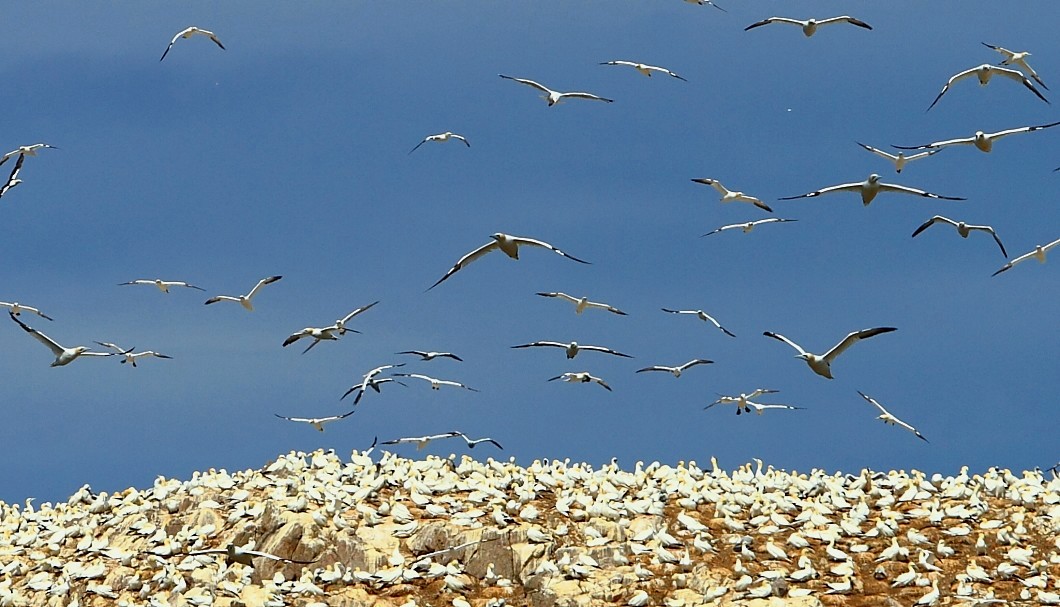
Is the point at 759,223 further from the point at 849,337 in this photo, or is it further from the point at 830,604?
the point at 830,604

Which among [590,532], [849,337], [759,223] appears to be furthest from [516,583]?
[759,223]

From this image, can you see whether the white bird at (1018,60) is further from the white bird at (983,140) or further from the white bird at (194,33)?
the white bird at (194,33)

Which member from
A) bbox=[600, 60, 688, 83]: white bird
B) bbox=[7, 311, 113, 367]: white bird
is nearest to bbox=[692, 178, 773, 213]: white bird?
bbox=[600, 60, 688, 83]: white bird

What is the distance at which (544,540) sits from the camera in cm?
2755

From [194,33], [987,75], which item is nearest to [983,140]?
[987,75]

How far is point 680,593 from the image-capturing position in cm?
2591

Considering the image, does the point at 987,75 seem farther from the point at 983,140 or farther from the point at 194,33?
the point at 194,33

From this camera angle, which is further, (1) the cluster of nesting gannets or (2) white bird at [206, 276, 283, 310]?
(2) white bird at [206, 276, 283, 310]

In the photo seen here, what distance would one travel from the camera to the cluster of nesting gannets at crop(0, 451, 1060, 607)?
86.9ft

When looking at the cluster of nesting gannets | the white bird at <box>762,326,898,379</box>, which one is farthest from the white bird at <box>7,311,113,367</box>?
the white bird at <box>762,326,898,379</box>

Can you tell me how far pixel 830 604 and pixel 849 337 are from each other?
5574mm

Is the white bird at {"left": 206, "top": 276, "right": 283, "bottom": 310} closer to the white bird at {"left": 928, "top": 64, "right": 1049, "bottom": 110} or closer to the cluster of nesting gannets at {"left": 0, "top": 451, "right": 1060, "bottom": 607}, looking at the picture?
the cluster of nesting gannets at {"left": 0, "top": 451, "right": 1060, "bottom": 607}

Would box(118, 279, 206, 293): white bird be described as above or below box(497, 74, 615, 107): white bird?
below

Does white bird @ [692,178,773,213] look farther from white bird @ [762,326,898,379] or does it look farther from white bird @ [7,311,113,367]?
white bird @ [7,311,113,367]
